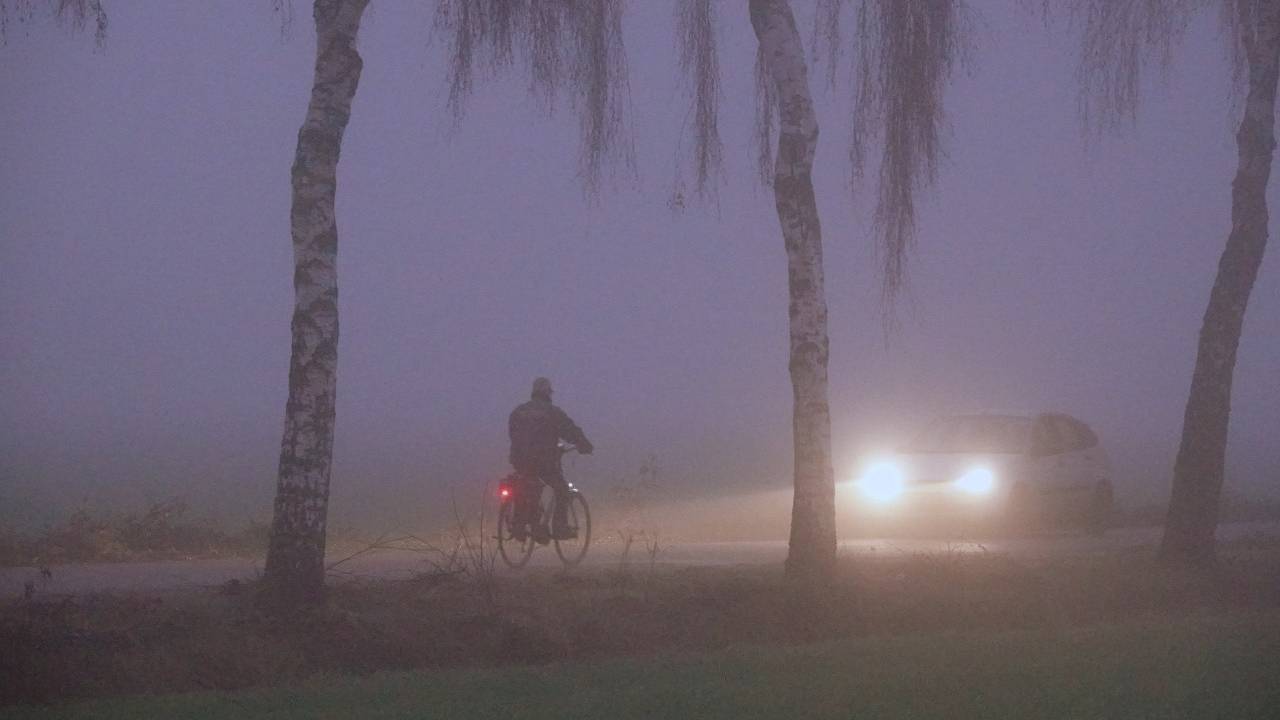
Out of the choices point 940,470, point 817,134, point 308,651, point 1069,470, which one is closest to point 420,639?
point 308,651

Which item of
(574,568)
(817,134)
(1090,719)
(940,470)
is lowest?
(1090,719)

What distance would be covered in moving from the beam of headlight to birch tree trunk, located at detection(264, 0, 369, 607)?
13.4m

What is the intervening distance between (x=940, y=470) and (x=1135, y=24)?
794 centimetres

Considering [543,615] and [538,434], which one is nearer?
[543,615]

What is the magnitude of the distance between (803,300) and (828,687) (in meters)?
5.38

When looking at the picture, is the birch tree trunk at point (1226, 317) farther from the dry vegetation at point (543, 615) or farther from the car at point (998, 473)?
the car at point (998, 473)

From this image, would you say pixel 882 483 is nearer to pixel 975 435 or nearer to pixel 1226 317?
pixel 975 435

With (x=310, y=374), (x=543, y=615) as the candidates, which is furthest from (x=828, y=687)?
(x=310, y=374)

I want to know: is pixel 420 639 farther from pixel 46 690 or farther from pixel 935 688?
pixel 935 688

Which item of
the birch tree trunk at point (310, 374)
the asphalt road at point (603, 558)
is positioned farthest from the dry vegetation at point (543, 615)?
the asphalt road at point (603, 558)

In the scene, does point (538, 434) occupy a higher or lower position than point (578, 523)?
higher

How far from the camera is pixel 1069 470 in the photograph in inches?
945

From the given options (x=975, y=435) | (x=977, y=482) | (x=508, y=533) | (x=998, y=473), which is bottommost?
(x=508, y=533)

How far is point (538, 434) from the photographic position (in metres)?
17.1
